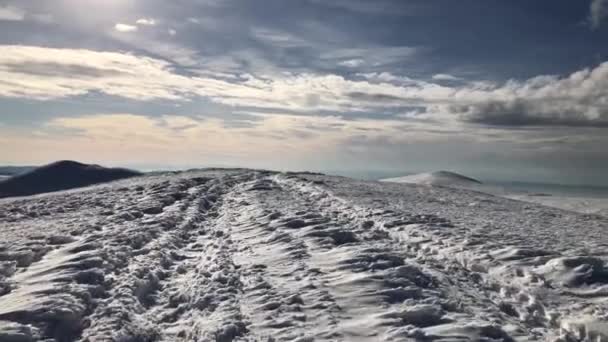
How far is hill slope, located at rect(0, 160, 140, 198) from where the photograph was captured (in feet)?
308

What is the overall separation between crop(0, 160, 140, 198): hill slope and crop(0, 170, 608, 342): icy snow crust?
8390 cm

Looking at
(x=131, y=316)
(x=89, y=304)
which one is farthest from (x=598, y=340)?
(x=89, y=304)

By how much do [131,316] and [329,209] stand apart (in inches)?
527

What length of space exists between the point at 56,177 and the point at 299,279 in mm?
103823

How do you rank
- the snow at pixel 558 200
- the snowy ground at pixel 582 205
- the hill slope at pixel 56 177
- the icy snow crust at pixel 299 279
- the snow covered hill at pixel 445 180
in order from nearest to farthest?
the icy snow crust at pixel 299 279 → the snowy ground at pixel 582 205 → the snow at pixel 558 200 → the hill slope at pixel 56 177 → the snow covered hill at pixel 445 180

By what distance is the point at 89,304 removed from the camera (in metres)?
8.45

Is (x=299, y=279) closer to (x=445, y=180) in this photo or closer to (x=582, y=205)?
(x=582, y=205)

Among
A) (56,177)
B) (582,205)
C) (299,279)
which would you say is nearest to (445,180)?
(582,205)

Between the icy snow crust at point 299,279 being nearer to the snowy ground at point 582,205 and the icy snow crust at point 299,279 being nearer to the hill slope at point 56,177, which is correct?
the snowy ground at point 582,205

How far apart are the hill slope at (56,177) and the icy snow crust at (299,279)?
83899mm

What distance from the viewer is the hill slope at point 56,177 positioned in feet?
308

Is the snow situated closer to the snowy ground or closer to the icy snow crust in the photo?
the snowy ground

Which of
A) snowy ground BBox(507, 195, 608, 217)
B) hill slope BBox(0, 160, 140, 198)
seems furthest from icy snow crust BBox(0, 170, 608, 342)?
hill slope BBox(0, 160, 140, 198)

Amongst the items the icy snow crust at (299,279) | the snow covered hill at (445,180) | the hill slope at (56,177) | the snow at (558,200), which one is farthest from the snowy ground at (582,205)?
the hill slope at (56,177)
